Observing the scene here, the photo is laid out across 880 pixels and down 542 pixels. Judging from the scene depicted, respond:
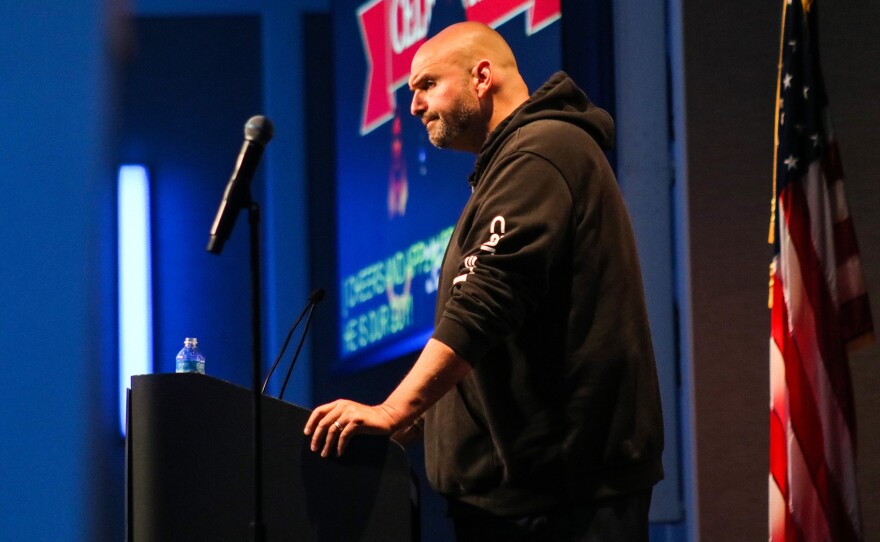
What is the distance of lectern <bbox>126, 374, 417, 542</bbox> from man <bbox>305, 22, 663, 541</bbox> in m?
0.06

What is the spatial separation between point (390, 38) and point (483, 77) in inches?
116

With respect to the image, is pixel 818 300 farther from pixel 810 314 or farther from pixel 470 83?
pixel 470 83

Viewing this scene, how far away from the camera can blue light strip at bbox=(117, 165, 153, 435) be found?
6395 mm

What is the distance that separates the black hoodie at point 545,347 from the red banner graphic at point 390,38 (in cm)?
223

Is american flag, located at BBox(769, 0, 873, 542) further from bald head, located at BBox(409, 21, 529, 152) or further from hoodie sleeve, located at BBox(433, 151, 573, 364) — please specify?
hoodie sleeve, located at BBox(433, 151, 573, 364)

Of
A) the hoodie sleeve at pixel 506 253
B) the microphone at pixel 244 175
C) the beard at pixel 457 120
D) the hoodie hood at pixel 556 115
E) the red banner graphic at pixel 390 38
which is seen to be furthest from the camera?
the red banner graphic at pixel 390 38

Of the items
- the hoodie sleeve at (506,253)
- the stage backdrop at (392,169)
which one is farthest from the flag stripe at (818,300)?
the hoodie sleeve at (506,253)

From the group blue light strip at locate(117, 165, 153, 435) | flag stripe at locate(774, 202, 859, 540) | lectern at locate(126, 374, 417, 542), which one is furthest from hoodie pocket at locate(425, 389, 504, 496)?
blue light strip at locate(117, 165, 153, 435)

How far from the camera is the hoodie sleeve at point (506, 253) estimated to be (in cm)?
175

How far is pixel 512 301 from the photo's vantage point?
1.76 metres

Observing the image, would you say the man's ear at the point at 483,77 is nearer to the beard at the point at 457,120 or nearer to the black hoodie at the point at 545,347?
the beard at the point at 457,120

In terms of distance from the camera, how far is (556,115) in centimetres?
198

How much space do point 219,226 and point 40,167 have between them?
1.14 metres

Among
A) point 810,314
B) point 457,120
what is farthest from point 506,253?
point 810,314
